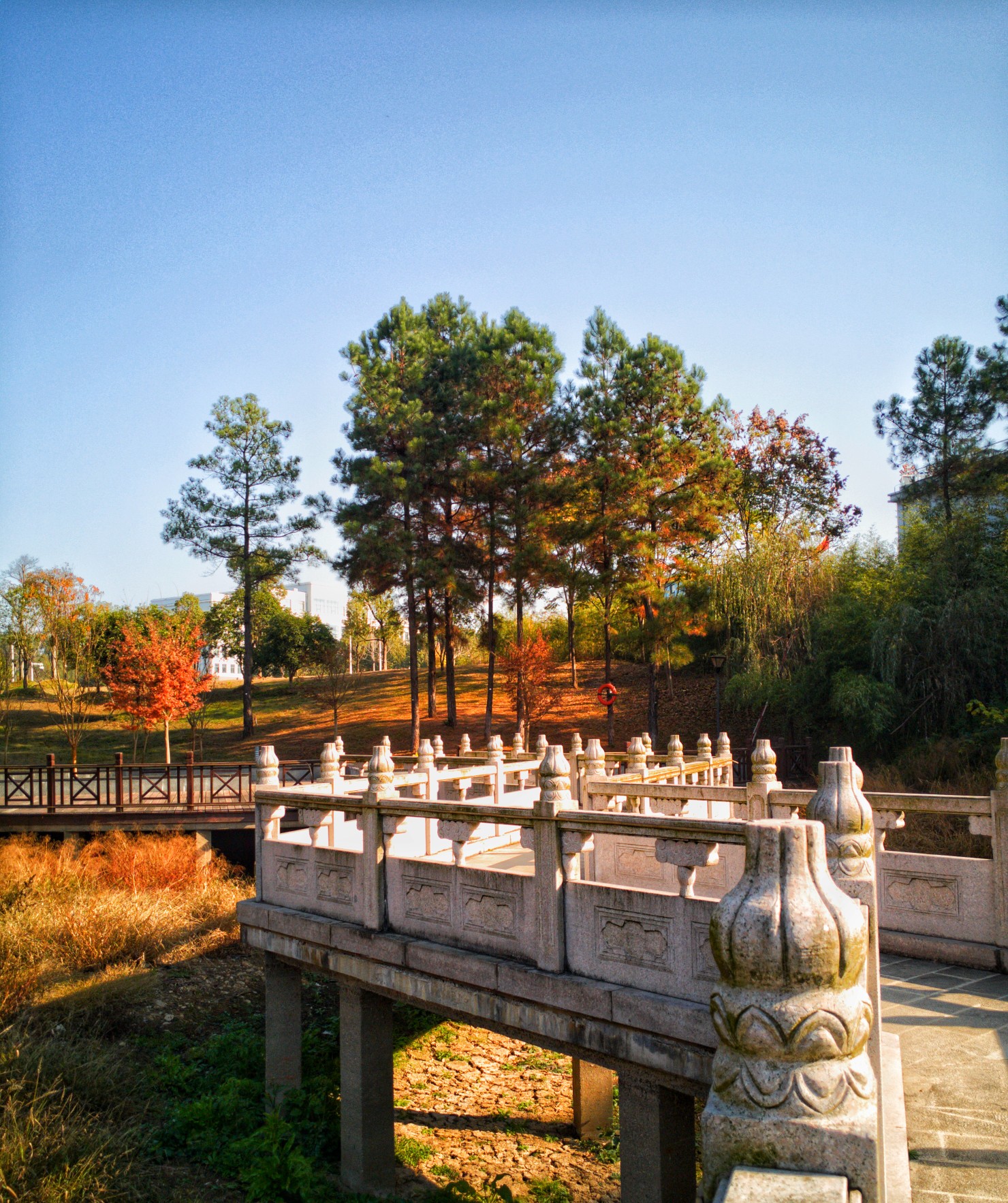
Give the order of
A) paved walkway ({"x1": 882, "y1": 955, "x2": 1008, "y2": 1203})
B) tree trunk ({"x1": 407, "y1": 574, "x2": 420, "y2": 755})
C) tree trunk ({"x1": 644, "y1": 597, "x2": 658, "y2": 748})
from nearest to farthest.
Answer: paved walkway ({"x1": 882, "y1": 955, "x2": 1008, "y2": 1203}), tree trunk ({"x1": 644, "y1": 597, "x2": 658, "y2": 748}), tree trunk ({"x1": 407, "y1": 574, "x2": 420, "y2": 755})

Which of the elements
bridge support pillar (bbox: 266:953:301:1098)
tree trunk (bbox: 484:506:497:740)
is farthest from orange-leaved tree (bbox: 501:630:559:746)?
bridge support pillar (bbox: 266:953:301:1098)

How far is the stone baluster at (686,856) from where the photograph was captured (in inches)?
199

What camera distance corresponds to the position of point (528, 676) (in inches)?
1215

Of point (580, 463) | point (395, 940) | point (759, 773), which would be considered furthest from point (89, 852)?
point (580, 463)

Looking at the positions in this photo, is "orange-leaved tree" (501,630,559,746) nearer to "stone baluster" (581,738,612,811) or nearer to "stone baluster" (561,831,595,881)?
"stone baluster" (581,738,612,811)

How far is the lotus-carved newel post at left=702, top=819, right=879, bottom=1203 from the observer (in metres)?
2.36

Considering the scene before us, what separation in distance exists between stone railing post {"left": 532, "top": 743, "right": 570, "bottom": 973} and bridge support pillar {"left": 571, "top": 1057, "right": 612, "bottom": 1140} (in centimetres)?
518

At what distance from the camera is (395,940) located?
7109 mm

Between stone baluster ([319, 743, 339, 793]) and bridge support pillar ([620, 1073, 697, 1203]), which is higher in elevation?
stone baluster ([319, 743, 339, 793])

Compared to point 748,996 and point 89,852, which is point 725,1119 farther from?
point 89,852

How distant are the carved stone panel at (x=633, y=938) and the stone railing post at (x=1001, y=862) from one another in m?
3.56

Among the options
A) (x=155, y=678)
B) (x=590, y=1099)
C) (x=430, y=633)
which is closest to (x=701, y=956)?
(x=590, y=1099)

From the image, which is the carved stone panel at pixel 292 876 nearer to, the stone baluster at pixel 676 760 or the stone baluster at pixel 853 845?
the stone baluster at pixel 676 760

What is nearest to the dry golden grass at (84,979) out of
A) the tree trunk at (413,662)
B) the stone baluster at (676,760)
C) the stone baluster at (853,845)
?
the stone baluster at (676,760)
